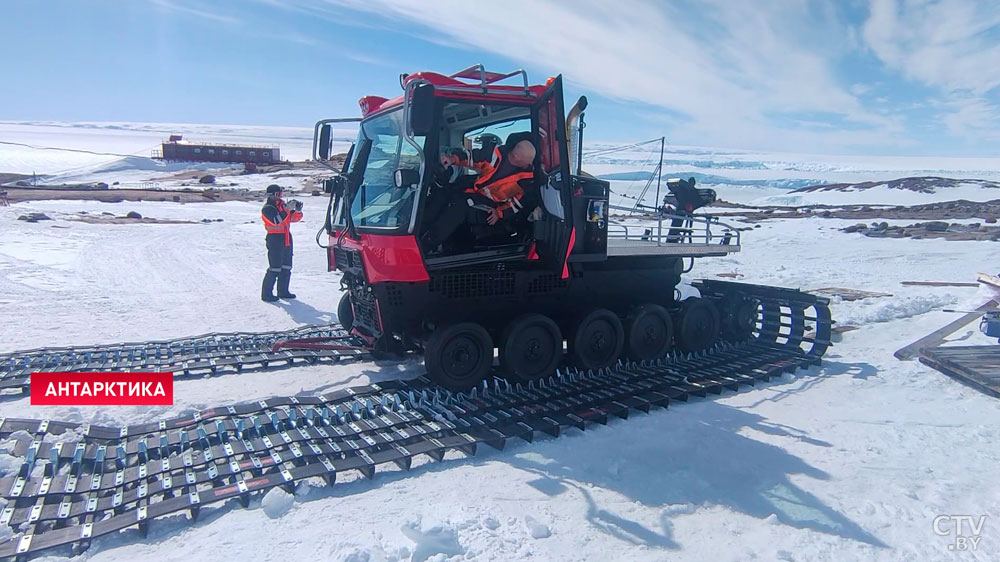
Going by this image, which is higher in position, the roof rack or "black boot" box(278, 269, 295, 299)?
the roof rack

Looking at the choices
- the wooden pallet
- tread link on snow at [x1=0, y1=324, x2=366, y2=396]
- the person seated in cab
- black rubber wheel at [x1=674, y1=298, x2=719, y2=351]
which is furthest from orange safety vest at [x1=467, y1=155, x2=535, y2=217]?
the wooden pallet

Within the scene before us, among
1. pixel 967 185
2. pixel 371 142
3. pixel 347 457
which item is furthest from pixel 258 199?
pixel 967 185

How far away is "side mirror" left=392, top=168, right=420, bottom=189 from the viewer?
5281 mm

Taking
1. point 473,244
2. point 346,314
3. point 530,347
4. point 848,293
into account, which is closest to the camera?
point 473,244

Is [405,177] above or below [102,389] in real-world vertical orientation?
above

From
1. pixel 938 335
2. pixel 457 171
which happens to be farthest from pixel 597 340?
pixel 938 335

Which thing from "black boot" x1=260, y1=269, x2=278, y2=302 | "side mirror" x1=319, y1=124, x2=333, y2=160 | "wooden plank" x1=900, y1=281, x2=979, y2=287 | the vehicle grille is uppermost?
"side mirror" x1=319, y1=124, x2=333, y2=160

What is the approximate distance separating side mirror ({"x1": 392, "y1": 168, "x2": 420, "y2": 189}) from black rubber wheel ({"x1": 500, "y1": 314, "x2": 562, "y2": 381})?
160 cm

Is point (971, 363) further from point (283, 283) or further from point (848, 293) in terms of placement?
point (283, 283)

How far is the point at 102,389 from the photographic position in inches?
224

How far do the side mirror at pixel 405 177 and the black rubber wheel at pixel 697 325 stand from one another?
12.4ft

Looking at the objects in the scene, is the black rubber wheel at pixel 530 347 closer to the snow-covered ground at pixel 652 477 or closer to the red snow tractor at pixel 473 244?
the red snow tractor at pixel 473 244

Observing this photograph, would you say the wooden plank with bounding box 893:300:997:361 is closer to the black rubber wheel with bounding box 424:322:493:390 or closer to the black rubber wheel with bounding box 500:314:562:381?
the black rubber wheel with bounding box 500:314:562:381

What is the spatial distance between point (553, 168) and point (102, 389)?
4493 mm
